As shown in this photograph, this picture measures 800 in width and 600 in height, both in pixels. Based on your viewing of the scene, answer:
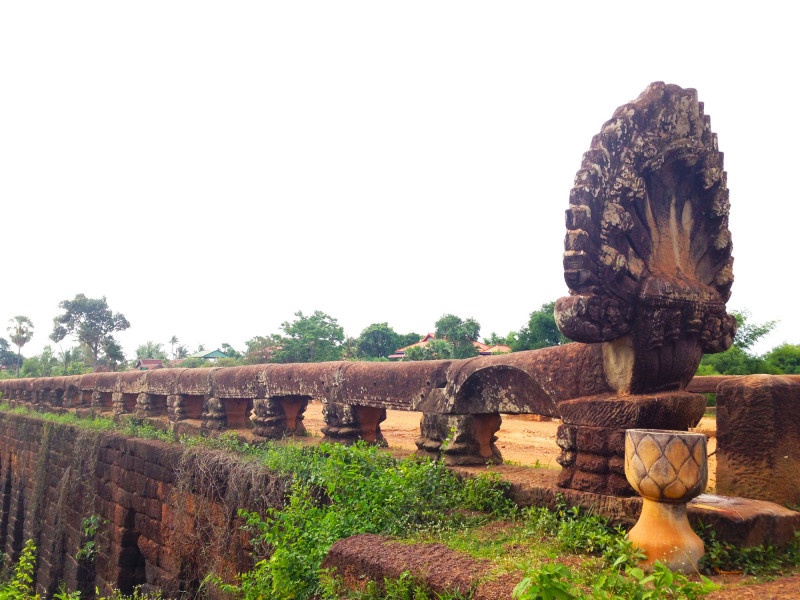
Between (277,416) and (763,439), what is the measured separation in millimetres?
4224

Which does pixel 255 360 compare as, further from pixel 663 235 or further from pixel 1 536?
pixel 663 235

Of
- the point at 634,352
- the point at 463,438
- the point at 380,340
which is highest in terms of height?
the point at 380,340

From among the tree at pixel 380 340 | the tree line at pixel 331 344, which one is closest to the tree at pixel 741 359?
the tree line at pixel 331 344

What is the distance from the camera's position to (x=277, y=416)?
622 centimetres

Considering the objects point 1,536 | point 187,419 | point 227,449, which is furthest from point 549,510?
point 1,536

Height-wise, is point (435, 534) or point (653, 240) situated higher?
point (653, 240)

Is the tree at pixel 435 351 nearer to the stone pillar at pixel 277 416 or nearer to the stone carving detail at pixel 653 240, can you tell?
the stone pillar at pixel 277 416

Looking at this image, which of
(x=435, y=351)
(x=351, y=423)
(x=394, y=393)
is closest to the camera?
(x=394, y=393)

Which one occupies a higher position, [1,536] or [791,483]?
[791,483]

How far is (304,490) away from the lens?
409cm

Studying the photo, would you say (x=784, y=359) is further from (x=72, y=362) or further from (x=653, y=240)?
(x=72, y=362)

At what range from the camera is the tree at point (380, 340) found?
37688 mm

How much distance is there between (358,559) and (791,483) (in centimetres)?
209

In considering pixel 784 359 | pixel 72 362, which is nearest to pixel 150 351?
pixel 72 362
